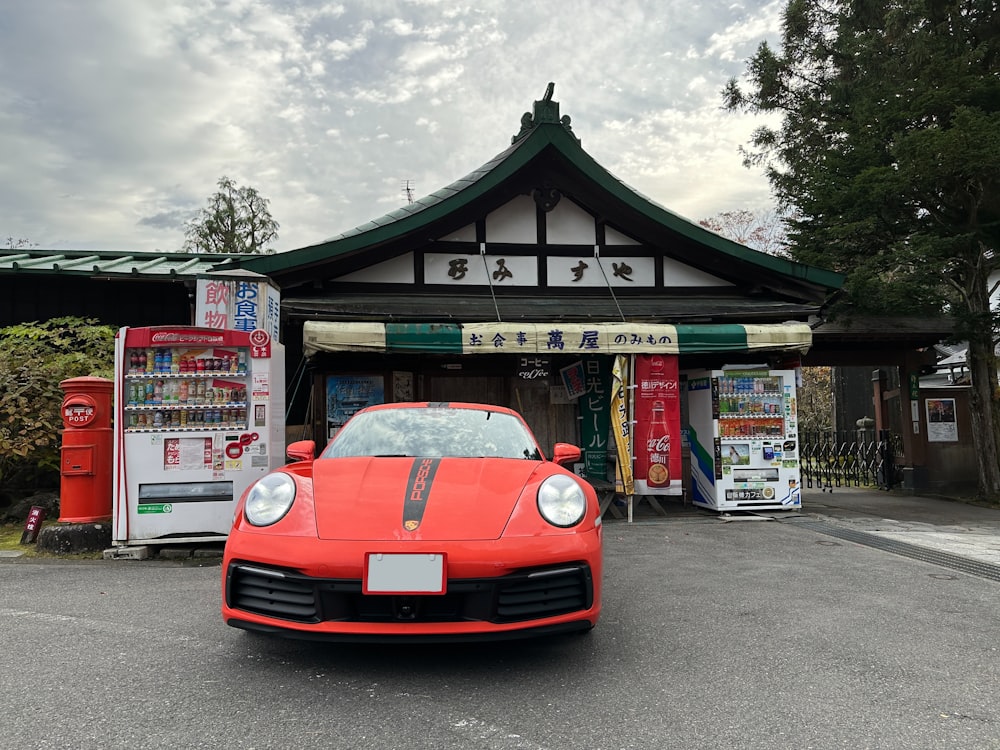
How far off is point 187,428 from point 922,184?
10.8 meters

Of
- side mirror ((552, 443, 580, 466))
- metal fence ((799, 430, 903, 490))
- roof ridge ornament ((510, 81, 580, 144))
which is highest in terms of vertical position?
roof ridge ornament ((510, 81, 580, 144))

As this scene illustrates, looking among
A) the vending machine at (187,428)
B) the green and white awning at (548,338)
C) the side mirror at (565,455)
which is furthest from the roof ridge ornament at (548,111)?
the side mirror at (565,455)

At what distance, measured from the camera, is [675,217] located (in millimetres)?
Result: 9586

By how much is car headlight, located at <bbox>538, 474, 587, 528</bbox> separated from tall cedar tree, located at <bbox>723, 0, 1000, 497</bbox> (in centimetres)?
857

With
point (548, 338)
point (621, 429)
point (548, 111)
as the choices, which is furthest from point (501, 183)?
point (621, 429)

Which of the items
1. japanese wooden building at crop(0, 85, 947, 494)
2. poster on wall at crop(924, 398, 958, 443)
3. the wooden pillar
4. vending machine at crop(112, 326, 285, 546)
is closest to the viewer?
vending machine at crop(112, 326, 285, 546)

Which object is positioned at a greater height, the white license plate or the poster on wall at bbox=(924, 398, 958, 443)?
the poster on wall at bbox=(924, 398, 958, 443)

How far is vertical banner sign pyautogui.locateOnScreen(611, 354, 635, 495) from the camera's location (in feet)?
26.9

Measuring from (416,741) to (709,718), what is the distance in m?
1.13

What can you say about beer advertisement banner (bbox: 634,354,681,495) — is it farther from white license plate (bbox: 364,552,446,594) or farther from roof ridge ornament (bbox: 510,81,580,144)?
white license plate (bbox: 364,552,446,594)

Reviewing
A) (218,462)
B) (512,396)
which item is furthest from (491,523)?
(512,396)

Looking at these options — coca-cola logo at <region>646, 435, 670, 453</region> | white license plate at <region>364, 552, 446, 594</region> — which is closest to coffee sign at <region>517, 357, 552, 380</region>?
coca-cola logo at <region>646, 435, 670, 453</region>

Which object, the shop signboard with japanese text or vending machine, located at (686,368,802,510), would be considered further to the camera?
vending machine, located at (686,368,802,510)

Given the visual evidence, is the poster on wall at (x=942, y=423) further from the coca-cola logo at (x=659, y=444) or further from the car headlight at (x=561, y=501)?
the car headlight at (x=561, y=501)
